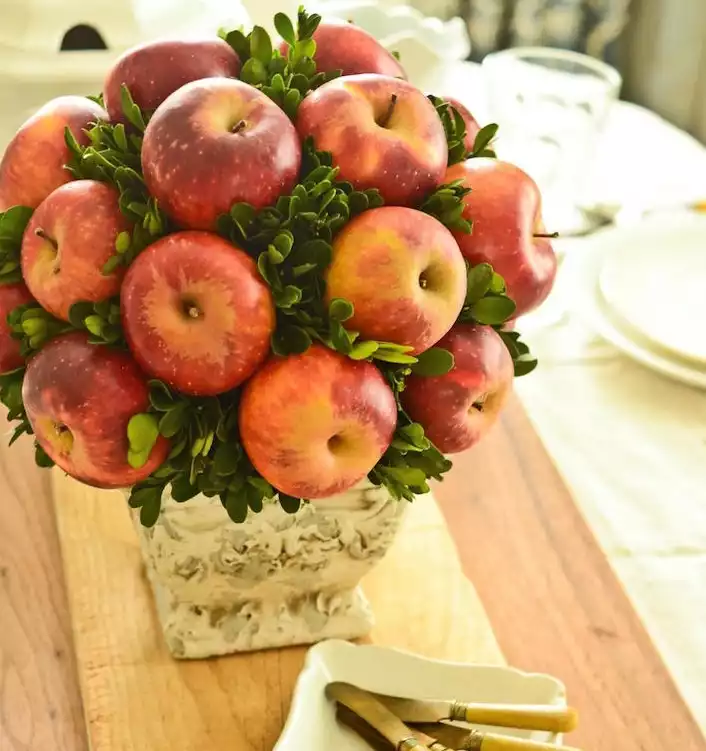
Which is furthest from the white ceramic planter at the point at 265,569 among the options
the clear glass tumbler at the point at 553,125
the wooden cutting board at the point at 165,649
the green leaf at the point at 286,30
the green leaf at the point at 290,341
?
the clear glass tumbler at the point at 553,125

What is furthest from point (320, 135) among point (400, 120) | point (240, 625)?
point (240, 625)

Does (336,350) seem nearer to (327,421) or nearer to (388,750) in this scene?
(327,421)

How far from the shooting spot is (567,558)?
65 cm

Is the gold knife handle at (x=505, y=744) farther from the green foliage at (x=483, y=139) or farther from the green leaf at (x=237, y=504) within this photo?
the green foliage at (x=483, y=139)

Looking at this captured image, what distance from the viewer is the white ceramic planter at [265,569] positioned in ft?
1.67

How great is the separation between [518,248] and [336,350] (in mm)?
107

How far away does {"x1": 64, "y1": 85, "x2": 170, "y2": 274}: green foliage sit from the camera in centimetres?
42

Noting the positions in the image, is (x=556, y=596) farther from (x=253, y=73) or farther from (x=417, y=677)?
(x=253, y=73)

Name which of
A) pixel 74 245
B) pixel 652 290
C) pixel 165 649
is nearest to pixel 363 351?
pixel 74 245

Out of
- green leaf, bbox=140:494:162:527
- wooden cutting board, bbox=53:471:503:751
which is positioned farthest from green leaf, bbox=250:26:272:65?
wooden cutting board, bbox=53:471:503:751

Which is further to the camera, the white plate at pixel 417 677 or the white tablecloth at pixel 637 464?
the white tablecloth at pixel 637 464

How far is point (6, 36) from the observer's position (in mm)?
758

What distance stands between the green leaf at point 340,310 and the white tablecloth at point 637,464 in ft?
1.11

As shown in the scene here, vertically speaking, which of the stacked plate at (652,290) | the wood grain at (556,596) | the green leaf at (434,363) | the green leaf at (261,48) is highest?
the green leaf at (261,48)
